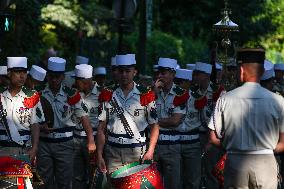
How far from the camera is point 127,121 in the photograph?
10148mm

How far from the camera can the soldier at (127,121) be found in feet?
33.3

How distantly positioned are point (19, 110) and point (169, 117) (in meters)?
2.58

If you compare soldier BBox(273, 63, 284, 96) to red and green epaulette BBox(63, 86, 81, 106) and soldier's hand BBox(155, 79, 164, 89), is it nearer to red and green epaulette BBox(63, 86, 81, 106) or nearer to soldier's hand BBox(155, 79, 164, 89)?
soldier's hand BBox(155, 79, 164, 89)

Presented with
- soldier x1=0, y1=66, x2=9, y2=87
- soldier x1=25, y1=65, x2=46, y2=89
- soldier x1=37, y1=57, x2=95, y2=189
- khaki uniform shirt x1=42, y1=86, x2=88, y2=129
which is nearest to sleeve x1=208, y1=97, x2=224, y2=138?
soldier x1=37, y1=57, x2=95, y2=189

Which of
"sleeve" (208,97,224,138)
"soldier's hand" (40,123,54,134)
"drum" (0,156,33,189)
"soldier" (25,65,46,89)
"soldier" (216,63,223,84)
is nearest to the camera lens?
"sleeve" (208,97,224,138)

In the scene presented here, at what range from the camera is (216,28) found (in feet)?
52.1

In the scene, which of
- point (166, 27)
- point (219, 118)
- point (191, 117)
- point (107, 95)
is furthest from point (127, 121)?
point (166, 27)

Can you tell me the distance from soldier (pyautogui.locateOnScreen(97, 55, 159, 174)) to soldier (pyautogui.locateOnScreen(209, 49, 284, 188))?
103 inches

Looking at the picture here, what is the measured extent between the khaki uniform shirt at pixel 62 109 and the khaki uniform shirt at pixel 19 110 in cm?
167

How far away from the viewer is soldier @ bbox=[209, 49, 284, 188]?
7.43 meters

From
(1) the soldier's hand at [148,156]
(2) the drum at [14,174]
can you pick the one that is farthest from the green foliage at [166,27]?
(2) the drum at [14,174]

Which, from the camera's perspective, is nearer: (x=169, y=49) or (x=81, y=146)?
(x=81, y=146)

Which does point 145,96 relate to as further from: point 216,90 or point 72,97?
point 216,90

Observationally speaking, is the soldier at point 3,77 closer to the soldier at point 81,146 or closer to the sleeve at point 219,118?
the soldier at point 81,146
